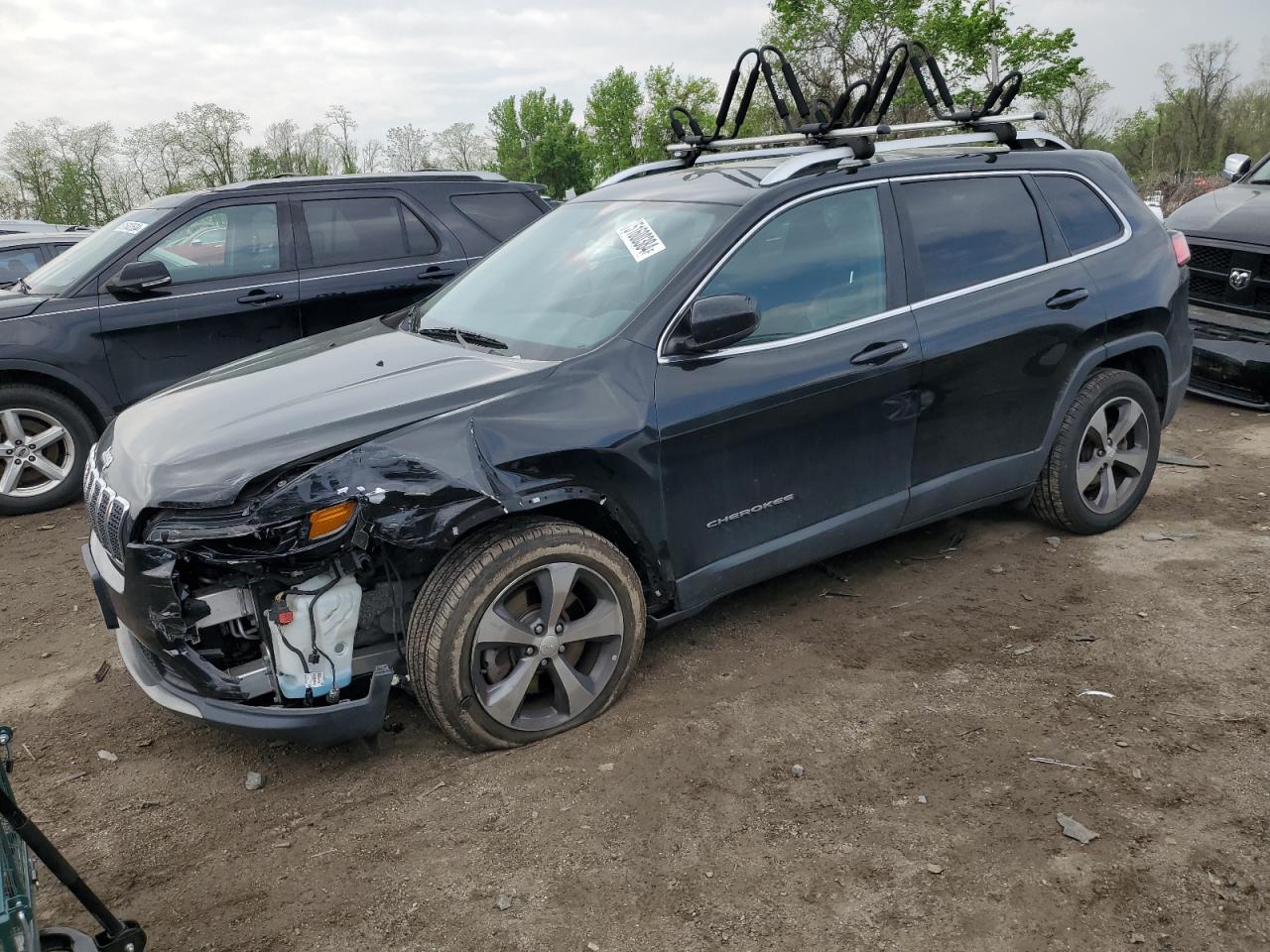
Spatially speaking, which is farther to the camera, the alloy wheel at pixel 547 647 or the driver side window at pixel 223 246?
the driver side window at pixel 223 246

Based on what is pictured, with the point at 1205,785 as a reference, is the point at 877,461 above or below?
above

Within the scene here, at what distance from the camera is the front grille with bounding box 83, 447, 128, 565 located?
2.97m

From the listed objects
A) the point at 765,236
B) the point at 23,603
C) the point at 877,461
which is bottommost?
the point at 23,603

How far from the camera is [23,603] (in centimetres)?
487

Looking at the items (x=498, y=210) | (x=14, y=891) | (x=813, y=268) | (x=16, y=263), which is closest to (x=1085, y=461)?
(x=813, y=268)

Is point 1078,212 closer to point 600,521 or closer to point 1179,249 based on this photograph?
point 1179,249

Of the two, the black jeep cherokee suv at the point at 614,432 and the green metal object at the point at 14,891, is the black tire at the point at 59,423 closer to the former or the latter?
the black jeep cherokee suv at the point at 614,432

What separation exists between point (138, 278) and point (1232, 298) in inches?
300

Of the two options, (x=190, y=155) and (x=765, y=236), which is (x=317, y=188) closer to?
(x=765, y=236)

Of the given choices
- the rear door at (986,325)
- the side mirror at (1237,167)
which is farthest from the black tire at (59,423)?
the side mirror at (1237,167)

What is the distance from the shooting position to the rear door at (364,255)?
673cm

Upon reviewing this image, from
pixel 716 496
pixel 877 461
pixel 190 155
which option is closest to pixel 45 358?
pixel 716 496

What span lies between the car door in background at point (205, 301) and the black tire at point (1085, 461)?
4.83 metres

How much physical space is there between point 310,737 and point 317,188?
502 cm
